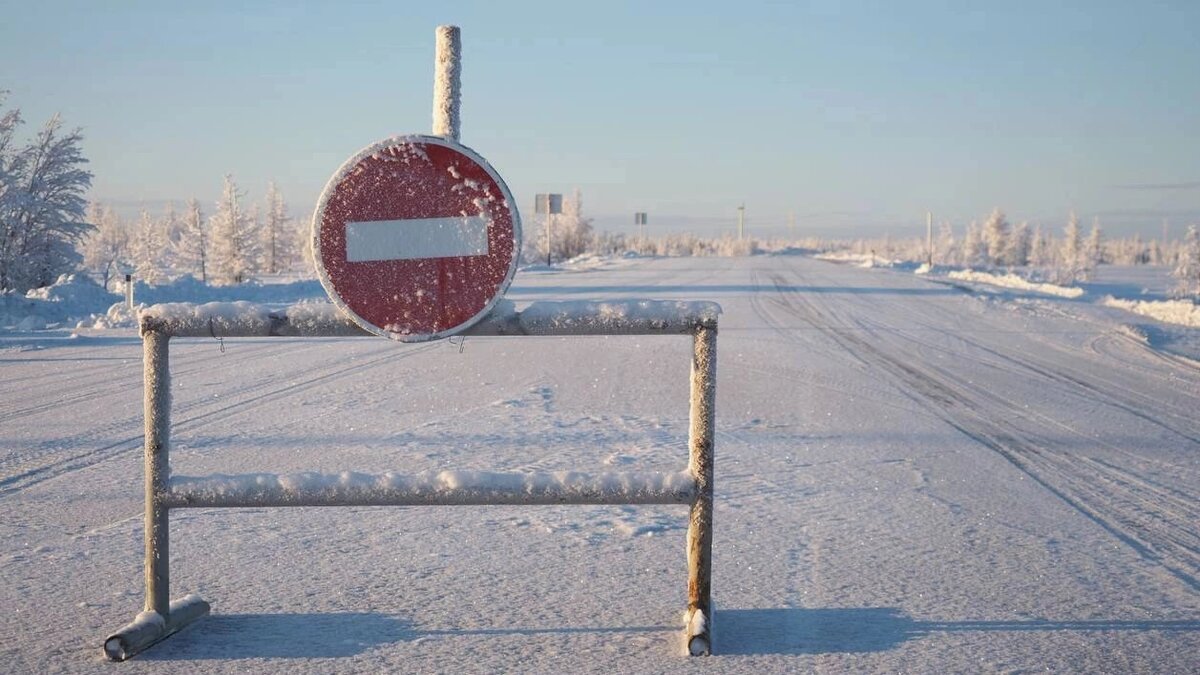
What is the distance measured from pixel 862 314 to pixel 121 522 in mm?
15239

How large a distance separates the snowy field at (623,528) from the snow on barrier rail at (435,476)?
446mm

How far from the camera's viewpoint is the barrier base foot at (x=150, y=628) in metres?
2.94

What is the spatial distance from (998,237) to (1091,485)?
126 m

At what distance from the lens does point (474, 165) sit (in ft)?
9.28

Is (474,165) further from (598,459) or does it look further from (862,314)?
(862,314)

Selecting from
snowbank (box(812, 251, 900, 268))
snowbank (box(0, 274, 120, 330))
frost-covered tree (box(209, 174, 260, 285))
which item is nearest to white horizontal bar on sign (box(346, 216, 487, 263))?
snowbank (box(0, 274, 120, 330))

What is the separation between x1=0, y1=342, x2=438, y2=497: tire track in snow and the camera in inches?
219

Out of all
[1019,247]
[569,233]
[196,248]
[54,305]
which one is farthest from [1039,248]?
[54,305]

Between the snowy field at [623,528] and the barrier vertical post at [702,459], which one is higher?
the barrier vertical post at [702,459]

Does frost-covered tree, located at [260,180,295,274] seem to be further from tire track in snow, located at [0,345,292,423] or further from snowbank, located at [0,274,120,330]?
tire track in snow, located at [0,345,292,423]

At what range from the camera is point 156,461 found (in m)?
3.08

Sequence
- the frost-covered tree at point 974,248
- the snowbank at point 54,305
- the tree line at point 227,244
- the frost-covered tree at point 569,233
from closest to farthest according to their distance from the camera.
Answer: the snowbank at point 54,305 → the tree line at point 227,244 → the frost-covered tree at point 569,233 → the frost-covered tree at point 974,248

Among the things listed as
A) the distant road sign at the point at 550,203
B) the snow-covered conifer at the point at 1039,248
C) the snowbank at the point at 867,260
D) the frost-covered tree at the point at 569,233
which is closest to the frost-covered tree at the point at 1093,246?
the snow-covered conifer at the point at 1039,248

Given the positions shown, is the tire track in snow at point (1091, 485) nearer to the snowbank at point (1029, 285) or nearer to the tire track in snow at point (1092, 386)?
the tire track in snow at point (1092, 386)
